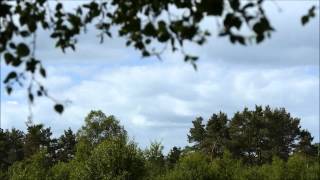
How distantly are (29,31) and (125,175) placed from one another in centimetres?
4480

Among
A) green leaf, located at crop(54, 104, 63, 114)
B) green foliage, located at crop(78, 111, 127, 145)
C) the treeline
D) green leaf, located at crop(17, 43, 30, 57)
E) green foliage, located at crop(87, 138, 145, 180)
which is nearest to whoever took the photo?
green leaf, located at crop(17, 43, 30, 57)

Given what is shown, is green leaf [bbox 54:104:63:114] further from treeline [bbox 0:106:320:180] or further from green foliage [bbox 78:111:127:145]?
green foliage [bbox 78:111:127:145]

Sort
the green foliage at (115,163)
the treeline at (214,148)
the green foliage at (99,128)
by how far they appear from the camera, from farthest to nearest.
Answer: the green foliage at (99,128) → the treeline at (214,148) → the green foliage at (115,163)

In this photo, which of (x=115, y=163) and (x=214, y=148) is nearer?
(x=115, y=163)

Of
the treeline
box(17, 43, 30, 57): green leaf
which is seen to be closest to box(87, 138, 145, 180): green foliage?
the treeline

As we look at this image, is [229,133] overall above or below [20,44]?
above

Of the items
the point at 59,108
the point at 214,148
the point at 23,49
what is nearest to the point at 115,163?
the point at 59,108

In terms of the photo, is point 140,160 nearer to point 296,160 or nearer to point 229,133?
point 296,160

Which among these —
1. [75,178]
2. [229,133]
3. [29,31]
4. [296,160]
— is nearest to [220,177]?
[296,160]

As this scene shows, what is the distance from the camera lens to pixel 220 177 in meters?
63.2

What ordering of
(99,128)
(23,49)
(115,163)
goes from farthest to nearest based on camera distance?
(99,128) < (115,163) < (23,49)

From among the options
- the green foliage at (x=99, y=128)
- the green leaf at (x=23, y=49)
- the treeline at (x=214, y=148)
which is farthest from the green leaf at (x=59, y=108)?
the green foliage at (x=99, y=128)

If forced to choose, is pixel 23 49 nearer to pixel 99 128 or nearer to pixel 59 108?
pixel 59 108

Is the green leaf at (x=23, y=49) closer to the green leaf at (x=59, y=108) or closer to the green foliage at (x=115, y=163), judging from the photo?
the green leaf at (x=59, y=108)
